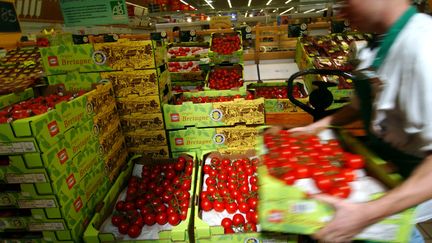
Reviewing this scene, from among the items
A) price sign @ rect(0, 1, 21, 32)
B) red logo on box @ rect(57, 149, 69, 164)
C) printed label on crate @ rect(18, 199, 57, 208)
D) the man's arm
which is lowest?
printed label on crate @ rect(18, 199, 57, 208)

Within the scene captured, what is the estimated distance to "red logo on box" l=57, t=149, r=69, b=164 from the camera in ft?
5.92

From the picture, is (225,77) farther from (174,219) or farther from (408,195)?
(408,195)

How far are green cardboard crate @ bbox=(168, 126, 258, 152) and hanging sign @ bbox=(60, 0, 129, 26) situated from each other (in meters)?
1.69

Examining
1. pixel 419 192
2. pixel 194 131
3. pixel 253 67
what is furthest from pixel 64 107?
pixel 253 67

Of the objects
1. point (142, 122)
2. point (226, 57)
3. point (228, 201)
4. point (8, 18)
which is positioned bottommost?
point (228, 201)

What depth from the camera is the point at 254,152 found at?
281 cm

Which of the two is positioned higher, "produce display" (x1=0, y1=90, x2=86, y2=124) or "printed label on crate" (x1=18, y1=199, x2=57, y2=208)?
"produce display" (x1=0, y1=90, x2=86, y2=124)

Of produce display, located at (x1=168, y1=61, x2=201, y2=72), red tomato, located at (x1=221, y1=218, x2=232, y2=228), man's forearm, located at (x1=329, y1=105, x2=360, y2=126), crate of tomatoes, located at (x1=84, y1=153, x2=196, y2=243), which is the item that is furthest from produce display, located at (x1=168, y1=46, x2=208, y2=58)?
man's forearm, located at (x1=329, y1=105, x2=360, y2=126)

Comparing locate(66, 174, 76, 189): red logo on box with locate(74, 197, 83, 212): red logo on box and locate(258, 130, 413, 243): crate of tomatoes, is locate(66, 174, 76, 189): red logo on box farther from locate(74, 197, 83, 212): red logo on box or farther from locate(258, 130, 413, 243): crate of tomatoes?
locate(258, 130, 413, 243): crate of tomatoes

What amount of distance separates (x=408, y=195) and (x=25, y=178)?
7.00 ft

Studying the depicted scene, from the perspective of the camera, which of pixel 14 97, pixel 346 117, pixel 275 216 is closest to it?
pixel 275 216

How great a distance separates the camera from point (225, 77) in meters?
4.24

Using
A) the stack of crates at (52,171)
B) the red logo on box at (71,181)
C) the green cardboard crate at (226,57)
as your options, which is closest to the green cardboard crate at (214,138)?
the stack of crates at (52,171)

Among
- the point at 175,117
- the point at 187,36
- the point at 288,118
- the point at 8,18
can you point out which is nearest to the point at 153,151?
the point at 175,117
